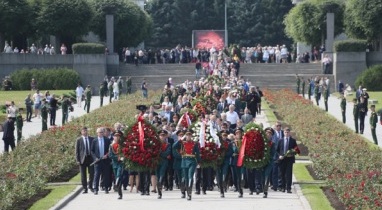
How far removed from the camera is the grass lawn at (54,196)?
2559 centimetres

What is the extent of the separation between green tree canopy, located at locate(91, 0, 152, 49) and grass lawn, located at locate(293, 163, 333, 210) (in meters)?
57.7

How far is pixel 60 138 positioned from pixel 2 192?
12.5 m

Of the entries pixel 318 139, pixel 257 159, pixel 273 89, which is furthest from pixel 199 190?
pixel 273 89

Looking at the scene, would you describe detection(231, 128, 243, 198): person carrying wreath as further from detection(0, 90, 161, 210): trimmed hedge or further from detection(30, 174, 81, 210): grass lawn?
detection(0, 90, 161, 210): trimmed hedge

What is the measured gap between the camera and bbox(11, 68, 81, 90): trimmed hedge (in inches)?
3068

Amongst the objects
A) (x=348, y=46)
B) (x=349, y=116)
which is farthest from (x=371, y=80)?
(x=349, y=116)

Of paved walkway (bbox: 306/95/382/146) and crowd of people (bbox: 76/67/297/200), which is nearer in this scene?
crowd of people (bbox: 76/67/297/200)

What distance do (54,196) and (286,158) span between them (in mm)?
5122

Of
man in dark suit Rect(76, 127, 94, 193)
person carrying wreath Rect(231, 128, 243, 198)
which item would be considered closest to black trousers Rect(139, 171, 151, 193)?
man in dark suit Rect(76, 127, 94, 193)

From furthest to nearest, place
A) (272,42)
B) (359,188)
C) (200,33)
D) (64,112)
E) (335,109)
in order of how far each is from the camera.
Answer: (272,42) → (200,33) → (335,109) → (64,112) → (359,188)

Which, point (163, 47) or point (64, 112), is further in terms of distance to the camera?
point (163, 47)

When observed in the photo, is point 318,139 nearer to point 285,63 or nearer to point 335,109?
point 335,109

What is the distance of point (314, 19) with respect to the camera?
3516 inches

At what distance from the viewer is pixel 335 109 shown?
203ft
